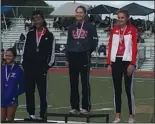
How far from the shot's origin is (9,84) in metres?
7.86

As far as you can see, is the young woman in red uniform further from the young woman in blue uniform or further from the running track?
the running track

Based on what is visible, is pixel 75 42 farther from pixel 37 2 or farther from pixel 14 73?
pixel 37 2

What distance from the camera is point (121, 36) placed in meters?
7.65

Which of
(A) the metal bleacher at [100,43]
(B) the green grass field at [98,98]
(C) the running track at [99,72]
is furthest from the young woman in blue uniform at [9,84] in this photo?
(C) the running track at [99,72]

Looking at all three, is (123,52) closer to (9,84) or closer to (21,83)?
(21,83)

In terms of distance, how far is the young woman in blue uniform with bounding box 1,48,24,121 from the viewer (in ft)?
25.7

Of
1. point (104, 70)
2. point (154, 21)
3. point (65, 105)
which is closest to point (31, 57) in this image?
point (65, 105)

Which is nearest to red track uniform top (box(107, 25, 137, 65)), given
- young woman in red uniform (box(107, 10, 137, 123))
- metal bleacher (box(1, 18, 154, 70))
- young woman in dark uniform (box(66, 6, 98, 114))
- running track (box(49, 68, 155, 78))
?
young woman in red uniform (box(107, 10, 137, 123))

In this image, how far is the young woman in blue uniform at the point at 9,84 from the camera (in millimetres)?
7844

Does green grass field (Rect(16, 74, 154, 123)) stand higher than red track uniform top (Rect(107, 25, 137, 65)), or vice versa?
red track uniform top (Rect(107, 25, 137, 65))

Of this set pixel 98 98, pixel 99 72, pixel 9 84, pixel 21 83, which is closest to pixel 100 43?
pixel 99 72

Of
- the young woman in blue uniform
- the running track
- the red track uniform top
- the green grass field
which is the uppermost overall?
the red track uniform top

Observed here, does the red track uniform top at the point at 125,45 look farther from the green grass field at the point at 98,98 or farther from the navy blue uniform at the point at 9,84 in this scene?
the green grass field at the point at 98,98

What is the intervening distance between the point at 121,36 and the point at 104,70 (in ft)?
59.3
